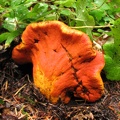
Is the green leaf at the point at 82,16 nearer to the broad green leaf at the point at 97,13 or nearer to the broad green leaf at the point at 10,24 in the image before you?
the broad green leaf at the point at 97,13

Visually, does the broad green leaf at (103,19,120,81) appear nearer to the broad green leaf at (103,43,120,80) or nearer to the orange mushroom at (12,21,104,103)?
the broad green leaf at (103,43,120,80)

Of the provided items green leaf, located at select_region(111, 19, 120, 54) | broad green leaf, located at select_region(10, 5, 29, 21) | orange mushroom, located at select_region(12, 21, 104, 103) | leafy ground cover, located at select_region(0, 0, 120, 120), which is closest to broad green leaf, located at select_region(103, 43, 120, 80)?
leafy ground cover, located at select_region(0, 0, 120, 120)

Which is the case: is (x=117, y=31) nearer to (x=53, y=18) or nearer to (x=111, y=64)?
(x=111, y=64)

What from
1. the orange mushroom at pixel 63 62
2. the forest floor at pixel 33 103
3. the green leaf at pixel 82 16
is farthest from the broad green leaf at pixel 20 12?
the green leaf at pixel 82 16

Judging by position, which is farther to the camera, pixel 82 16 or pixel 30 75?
pixel 30 75

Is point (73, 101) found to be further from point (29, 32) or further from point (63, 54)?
point (29, 32)

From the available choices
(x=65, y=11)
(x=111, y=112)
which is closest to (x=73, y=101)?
(x=111, y=112)

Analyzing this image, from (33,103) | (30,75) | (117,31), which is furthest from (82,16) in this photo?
(33,103)
